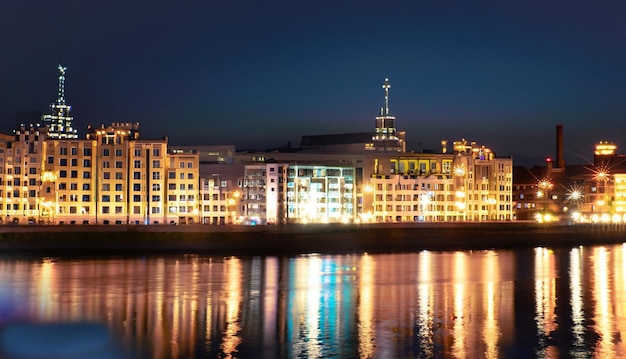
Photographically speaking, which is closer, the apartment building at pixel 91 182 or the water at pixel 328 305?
the water at pixel 328 305

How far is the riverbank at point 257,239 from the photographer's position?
61.1 meters

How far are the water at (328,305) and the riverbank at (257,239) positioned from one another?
25.5 feet

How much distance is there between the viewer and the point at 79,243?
62.1m

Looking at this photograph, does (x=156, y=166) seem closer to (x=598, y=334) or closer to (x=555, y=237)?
(x=555, y=237)

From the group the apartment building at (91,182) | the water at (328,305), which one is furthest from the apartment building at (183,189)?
the water at (328,305)

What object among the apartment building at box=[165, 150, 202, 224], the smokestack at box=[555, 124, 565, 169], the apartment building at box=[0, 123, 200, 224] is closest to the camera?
the apartment building at box=[0, 123, 200, 224]

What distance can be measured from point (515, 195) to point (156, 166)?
180ft

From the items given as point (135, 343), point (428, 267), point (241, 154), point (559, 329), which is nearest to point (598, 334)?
point (559, 329)

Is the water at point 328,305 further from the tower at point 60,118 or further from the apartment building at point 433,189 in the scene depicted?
the tower at point 60,118

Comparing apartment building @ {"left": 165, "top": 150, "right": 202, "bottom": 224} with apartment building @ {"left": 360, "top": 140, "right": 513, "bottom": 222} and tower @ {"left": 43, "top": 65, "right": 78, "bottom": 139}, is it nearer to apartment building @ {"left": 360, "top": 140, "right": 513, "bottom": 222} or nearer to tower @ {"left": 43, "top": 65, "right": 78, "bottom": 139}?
apartment building @ {"left": 360, "top": 140, "right": 513, "bottom": 222}

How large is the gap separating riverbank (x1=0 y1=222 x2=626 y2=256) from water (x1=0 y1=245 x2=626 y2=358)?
306 inches

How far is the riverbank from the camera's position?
200ft

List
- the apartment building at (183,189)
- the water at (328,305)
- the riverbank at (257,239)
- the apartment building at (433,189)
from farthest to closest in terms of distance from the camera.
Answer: the apartment building at (433,189) → the apartment building at (183,189) → the riverbank at (257,239) → the water at (328,305)

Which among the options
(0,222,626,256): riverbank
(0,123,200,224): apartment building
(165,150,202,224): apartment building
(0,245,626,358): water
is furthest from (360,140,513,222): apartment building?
(0,245,626,358): water
